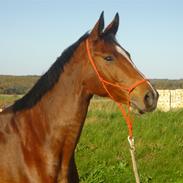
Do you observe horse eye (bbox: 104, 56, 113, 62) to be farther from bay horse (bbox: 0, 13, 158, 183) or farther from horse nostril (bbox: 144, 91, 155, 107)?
horse nostril (bbox: 144, 91, 155, 107)

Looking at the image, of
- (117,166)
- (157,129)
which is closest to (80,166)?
(117,166)

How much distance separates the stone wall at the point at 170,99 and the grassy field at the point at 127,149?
6397mm

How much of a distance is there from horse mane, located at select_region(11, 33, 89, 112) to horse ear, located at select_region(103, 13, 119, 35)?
0.22 m

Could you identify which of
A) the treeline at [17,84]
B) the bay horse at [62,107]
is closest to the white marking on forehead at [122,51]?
the bay horse at [62,107]

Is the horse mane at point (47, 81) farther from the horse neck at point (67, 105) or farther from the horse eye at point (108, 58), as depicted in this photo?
the horse eye at point (108, 58)

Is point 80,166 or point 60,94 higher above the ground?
point 60,94

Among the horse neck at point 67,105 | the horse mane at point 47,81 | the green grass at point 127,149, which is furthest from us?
the green grass at point 127,149

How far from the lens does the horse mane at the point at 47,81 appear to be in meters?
4.77

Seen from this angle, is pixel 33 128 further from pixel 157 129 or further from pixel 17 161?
pixel 157 129

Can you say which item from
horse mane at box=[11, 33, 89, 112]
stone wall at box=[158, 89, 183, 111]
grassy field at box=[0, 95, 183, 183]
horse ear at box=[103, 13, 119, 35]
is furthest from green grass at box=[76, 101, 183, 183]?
stone wall at box=[158, 89, 183, 111]

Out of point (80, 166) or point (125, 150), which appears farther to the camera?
point (125, 150)

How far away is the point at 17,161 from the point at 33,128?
1.18 ft

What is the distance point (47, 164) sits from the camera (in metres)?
4.52

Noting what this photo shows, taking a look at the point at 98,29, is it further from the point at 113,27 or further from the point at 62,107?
the point at 62,107
